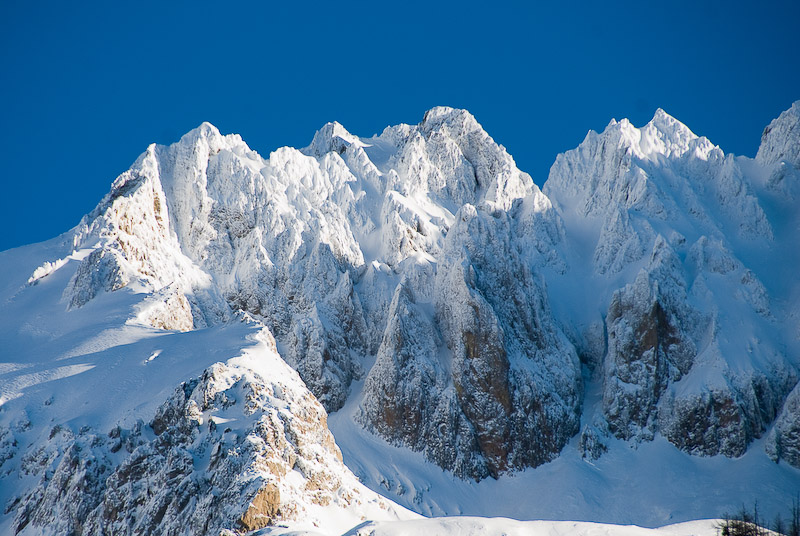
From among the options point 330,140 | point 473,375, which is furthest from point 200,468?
point 330,140

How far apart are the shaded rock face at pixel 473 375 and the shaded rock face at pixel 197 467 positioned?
29.0 meters

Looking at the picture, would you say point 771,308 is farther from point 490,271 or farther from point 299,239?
point 299,239

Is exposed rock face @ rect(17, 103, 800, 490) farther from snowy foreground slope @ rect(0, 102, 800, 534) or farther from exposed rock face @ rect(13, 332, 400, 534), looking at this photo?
exposed rock face @ rect(13, 332, 400, 534)

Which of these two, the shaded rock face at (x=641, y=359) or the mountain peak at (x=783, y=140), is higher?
the mountain peak at (x=783, y=140)

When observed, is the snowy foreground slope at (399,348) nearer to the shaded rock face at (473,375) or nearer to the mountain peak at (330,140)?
the shaded rock face at (473,375)

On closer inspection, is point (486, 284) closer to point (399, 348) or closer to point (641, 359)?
point (399, 348)

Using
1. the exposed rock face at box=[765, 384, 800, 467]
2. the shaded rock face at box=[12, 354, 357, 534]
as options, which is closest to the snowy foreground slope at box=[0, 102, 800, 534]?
the shaded rock face at box=[12, 354, 357, 534]

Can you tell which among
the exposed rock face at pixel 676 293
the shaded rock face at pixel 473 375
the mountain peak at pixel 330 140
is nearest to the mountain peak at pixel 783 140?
the exposed rock face at pixel 676 293

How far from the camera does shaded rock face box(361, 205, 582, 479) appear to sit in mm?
86625

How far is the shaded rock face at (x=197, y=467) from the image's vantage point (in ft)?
157

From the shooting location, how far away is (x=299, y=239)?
341 feet

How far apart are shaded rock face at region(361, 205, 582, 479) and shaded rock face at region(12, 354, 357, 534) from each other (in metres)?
29.0

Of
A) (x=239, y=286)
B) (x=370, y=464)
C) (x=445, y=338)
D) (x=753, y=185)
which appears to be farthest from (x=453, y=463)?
(x=753, y=185)

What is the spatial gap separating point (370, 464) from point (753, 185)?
84.3 metres
